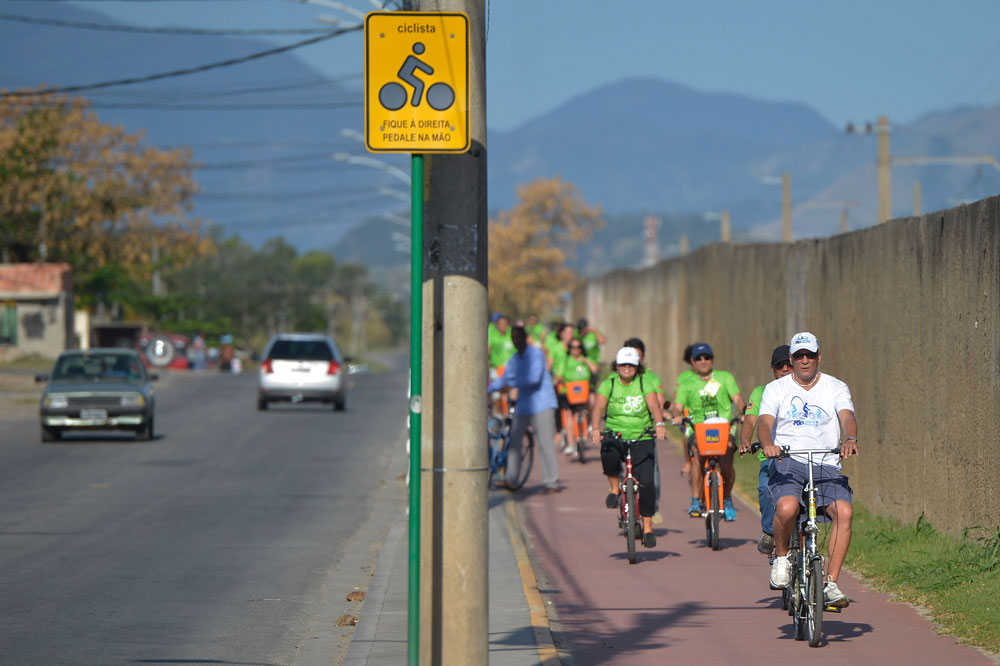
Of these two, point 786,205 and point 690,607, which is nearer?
point 690,607

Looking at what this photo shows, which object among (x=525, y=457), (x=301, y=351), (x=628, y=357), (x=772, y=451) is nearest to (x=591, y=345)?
(x=525, y=457)

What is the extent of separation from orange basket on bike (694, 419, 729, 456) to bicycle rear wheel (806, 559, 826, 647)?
429cm

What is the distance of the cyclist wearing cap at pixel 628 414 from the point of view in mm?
12938

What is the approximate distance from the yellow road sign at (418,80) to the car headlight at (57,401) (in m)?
19.4

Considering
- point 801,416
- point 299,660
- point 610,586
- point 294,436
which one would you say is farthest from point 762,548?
point 294,436

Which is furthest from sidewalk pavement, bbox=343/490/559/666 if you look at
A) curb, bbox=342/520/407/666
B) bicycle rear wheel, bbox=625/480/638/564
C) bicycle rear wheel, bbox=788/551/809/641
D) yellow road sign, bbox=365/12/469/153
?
yellow road sign, bbox=365/12/469/153

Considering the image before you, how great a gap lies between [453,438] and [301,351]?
90.8 ft

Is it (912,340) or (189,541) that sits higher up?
(912,340)

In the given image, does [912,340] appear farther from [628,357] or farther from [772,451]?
[772,451]

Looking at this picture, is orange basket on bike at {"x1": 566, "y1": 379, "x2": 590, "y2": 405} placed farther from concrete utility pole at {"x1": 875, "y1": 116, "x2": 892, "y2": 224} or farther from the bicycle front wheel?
concrete utility pole at {"x1": 875, "y1": 116, "x2": 892, "y2": 224}

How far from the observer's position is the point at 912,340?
1271 cm

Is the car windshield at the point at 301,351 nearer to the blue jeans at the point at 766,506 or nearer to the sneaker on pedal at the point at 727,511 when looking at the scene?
the sneaker on pedal at the point at 727,511

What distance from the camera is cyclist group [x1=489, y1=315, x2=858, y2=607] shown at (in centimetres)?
898

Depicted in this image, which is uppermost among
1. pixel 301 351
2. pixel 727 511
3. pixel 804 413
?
pixel 301 351
